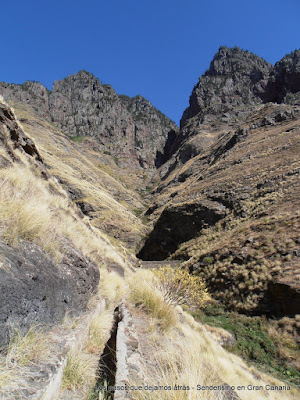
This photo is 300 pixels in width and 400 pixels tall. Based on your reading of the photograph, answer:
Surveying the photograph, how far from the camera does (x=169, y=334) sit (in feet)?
15.1

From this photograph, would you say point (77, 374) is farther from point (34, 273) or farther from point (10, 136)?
point (10, 136)

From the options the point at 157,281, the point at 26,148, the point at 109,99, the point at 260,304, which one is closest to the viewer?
the point at 157,281

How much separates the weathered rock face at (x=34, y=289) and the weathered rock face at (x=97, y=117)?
12163 cm

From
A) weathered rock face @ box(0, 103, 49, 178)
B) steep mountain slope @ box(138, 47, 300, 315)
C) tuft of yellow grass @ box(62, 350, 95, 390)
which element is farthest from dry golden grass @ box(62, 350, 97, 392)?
steep mountain slope @ box(138, 47, 300, 315)

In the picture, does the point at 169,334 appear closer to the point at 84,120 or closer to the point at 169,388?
the point at 169,388

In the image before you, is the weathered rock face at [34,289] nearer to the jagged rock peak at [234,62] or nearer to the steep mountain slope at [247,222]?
the steep mountain slope at [247,222]

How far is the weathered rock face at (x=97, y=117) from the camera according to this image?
130 metres

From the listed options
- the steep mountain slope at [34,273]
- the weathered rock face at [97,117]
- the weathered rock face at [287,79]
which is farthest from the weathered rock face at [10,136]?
the weathered rock face at [97,117]

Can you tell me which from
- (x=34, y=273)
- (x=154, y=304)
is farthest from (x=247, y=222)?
(x=34, y=273)

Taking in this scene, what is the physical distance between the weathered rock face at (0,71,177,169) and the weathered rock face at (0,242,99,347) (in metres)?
122

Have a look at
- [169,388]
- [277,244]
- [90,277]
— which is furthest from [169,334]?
[277,244]

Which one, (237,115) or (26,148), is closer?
(26,148)

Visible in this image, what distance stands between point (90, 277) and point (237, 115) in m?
115

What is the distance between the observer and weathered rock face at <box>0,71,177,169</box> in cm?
13000
